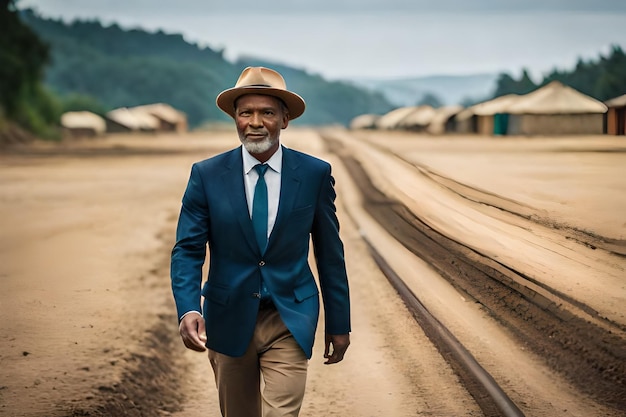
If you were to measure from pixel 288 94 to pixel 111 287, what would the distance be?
5168 mm

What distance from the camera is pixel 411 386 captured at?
5500 mm

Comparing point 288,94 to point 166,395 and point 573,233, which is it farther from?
point 166,395

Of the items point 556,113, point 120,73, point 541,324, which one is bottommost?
point 541,324

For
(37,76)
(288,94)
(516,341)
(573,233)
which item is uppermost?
(37,76)

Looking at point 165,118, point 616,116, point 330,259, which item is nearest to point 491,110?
point 616,116

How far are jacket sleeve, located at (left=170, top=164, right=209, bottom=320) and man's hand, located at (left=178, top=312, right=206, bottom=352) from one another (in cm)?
4

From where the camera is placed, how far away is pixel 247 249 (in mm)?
3574

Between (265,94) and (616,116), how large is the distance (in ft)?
10.8

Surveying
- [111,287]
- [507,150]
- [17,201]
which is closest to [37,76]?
[17,201]

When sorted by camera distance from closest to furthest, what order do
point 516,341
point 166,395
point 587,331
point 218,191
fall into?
point 218,191 < point 587,331 < point 516,341 < point 166,395

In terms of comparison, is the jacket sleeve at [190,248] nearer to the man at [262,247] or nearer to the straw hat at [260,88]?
the man at [262,247]

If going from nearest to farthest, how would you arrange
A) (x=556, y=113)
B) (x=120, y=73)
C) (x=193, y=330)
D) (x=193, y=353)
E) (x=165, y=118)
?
1. (x=193, y=330)
2. (x=556, y=113)
3. (x=193, y=353)
4. (x=165, y=118)
5. (x=120, y=73)

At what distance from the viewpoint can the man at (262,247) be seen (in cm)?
355

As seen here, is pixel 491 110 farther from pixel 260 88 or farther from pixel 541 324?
pixel 260 88
